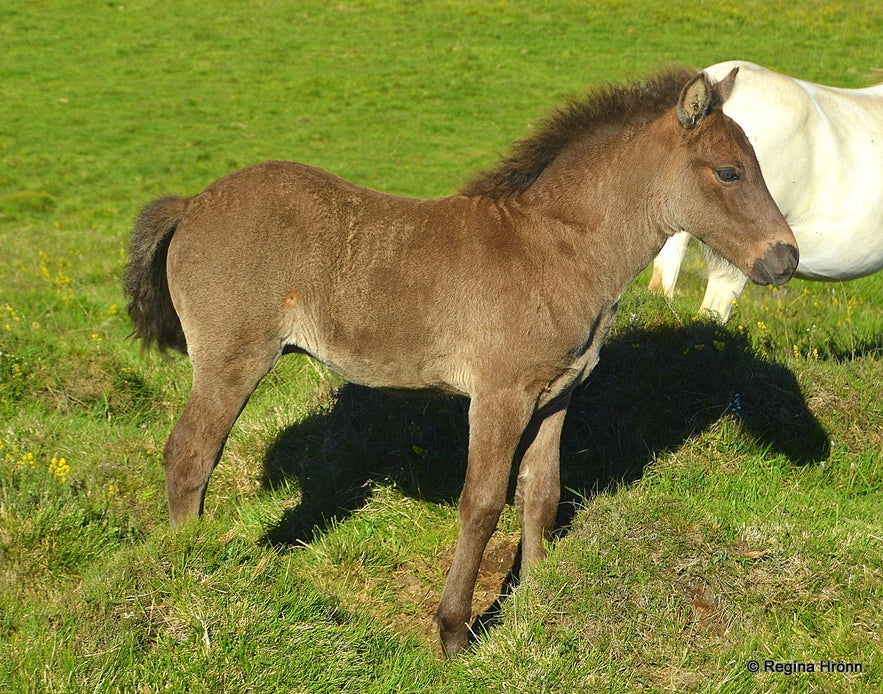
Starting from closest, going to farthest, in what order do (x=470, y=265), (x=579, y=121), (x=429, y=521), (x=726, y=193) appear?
(x=726, y=193) → (x=470, y=265) → (x=579, y=121) → (x=429, y=521)

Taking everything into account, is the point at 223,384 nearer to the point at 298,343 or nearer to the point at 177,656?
the point at 298,343

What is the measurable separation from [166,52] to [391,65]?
678 cm

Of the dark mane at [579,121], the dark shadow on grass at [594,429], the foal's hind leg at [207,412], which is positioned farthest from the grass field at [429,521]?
the dark mane at [579,121]

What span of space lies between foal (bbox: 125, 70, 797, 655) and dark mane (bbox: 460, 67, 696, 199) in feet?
0.03

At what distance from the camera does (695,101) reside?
4.04 meters

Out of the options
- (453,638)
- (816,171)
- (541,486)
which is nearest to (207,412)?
(453,638)

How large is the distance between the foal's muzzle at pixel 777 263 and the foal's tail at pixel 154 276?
2.87m

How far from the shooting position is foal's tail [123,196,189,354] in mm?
4449

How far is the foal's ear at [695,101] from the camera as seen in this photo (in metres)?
3.96

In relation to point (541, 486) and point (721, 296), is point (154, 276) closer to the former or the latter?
point (541, 486)

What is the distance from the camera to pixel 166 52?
26.1 metres

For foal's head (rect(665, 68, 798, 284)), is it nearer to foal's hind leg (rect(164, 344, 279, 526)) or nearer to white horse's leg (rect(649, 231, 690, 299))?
foal's hind leg (rect(164, 344, 279, 526))

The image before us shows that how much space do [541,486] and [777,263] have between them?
1.62 meters

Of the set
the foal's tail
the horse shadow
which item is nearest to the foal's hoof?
the horse shadow
